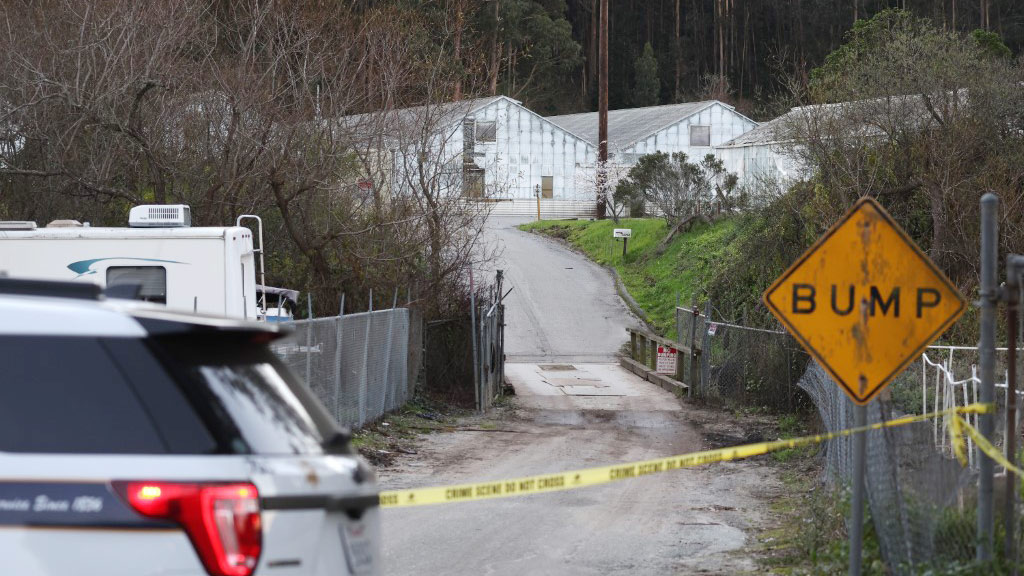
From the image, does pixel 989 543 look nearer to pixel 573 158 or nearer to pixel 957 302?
pixel 957 302

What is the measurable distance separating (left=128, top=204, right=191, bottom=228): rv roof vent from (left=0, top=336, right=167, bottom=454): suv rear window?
10309 millimetres

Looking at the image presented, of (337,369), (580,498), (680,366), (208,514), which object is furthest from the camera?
(680,366)

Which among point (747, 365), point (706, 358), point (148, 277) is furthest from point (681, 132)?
point (148, 277)

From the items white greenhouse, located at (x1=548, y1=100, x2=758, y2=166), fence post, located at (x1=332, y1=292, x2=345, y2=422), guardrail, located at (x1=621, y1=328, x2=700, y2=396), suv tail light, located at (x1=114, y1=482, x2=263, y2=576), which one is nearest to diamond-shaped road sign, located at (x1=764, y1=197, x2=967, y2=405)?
suv tail light, located at (x1=114, y1=482, x2=263, y2=576)

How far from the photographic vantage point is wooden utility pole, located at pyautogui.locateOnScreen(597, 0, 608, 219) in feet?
163

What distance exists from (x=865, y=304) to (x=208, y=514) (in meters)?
4.43

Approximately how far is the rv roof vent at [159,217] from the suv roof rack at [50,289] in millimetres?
9975

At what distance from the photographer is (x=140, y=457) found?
11.7 feet

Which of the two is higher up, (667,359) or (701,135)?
(701,135)

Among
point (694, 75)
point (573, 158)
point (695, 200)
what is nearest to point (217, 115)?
point (695, 200)

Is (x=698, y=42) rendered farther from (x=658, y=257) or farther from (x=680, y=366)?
(x=680, y=366)

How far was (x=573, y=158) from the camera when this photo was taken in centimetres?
6197

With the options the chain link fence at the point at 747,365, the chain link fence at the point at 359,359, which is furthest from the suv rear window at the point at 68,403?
the chain link fence at the point at 747,365

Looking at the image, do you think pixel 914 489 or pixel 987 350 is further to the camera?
pixel 914 489
